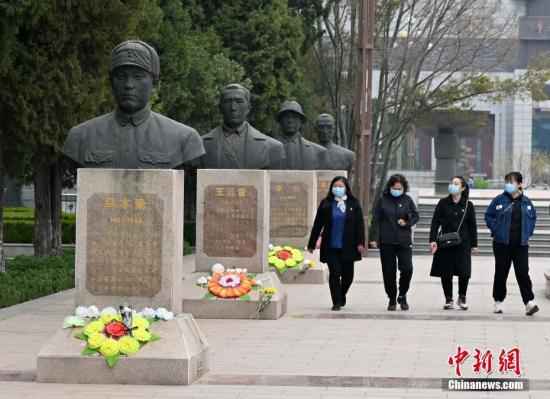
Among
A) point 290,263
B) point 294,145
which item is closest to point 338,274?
point 290,263

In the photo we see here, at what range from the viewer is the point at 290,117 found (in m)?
23.6

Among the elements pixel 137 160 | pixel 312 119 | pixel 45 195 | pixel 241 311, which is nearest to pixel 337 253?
pixel 241 311

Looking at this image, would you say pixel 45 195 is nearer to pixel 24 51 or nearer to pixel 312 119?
pixel 24 51

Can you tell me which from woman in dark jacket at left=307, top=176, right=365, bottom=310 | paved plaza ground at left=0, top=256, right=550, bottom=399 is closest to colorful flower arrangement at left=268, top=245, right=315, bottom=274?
paved plaza ground at left=0, top=256, right=550, bottom=399

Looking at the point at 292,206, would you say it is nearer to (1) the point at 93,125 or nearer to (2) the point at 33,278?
(2) the point at 33,278

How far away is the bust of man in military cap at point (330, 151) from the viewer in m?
26.1

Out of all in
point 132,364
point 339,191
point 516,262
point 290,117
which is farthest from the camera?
point 290,117

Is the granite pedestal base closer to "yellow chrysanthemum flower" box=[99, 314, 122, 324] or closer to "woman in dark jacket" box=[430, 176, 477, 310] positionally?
"woman in dark jacket" box=[430, 176, 477, 310]

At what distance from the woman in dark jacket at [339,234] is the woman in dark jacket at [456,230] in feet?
3.15

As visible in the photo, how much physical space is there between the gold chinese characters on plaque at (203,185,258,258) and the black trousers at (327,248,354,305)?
38.6 inches

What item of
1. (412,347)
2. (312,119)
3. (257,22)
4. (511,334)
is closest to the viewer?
(412,347)

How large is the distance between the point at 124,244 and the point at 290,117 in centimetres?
1238

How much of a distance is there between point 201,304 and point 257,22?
1929 centimetres

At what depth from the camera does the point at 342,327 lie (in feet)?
48.5
